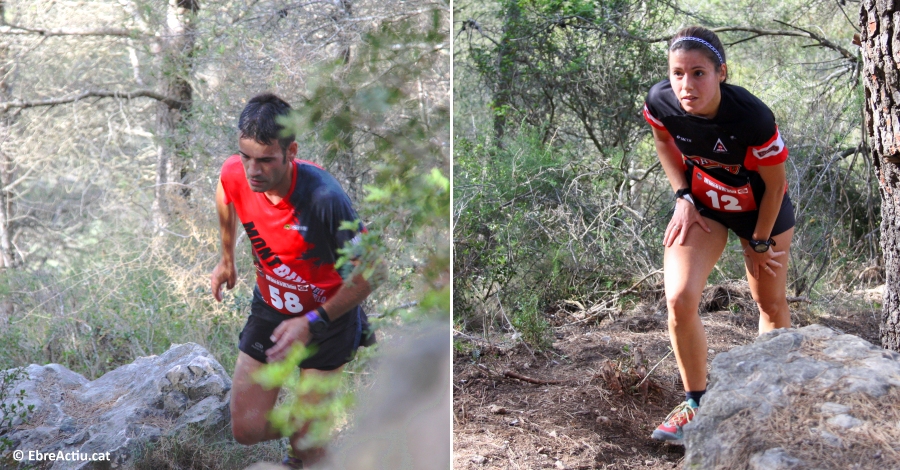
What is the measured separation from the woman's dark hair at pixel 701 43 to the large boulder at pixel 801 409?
809 millimetres

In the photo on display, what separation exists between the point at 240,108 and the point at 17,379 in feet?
3.78

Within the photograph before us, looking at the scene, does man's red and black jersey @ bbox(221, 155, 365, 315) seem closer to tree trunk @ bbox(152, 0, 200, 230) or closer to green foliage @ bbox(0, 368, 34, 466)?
tree trunk @ bbox(152, 0, 200, 230)

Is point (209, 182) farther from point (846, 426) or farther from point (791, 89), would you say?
point (791, 89)

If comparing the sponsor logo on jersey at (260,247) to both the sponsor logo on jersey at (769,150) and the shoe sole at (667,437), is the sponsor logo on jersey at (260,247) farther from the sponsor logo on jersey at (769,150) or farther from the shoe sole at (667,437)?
the sponsor logo on jersey at (769,150)

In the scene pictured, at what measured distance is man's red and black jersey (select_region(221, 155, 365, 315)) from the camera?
1.82 meters

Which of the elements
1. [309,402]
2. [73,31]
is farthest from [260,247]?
[73,31]

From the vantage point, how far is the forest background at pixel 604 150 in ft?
13.1

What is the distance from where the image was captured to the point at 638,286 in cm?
412

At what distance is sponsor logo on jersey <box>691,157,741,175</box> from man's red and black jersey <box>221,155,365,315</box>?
43.1 inches

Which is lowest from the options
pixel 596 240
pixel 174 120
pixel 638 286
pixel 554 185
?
pixel 638 286

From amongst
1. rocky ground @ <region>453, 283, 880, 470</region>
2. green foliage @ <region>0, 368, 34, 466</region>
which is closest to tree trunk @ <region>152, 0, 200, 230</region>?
green foliage @ <region>0, 368, 34, 466</region>

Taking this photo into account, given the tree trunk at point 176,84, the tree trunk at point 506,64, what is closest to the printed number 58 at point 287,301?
the tree trunk at point 176,84

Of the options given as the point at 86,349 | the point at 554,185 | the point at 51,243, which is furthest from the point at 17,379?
the point at 554,185

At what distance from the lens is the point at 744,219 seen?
2.25 m
